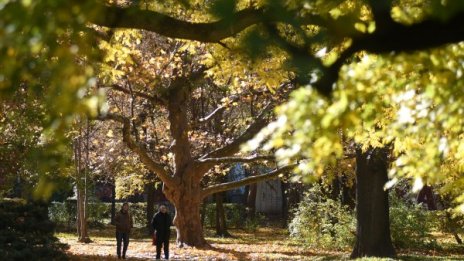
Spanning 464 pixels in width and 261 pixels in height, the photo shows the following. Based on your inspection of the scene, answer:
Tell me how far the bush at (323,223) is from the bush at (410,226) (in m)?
1.43

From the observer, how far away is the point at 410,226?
2280 centimetres

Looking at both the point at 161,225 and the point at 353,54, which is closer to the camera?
the point at 353,54

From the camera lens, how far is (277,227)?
41875 mm

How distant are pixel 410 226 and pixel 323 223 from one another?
2.98m

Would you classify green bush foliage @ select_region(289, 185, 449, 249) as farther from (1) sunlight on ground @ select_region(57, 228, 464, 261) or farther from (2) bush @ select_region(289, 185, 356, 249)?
(1) sunlight on ground @ select_region(57, 228, 464, 261)

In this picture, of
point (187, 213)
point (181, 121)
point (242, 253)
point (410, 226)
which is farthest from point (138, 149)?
point (410, 226)

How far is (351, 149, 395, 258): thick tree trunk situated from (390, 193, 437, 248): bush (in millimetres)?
5687

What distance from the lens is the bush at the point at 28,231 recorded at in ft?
47.8

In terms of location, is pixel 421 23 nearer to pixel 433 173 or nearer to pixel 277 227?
pixel 433 173

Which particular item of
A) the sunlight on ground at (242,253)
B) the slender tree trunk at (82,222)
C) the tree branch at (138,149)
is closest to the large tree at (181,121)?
the tree branch at (138,149)

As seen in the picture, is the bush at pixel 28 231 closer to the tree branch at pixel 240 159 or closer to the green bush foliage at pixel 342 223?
the tree branch at pixel 240 159

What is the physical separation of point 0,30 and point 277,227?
4006 centimetres

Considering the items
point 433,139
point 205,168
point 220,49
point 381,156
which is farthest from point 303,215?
point 433,139

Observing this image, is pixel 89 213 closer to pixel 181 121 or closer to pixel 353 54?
pixel 181 121
